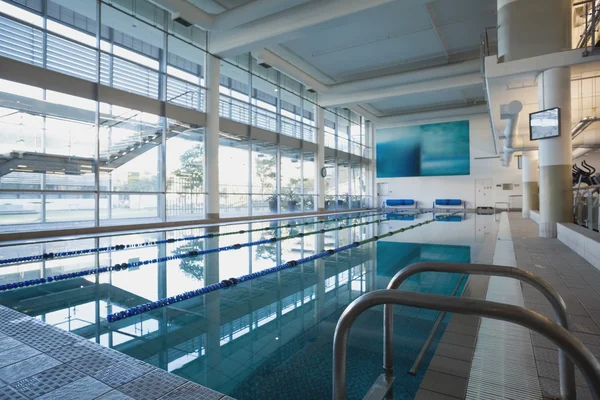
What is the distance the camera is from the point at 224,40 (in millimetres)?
10555

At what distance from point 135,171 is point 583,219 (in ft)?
35.4

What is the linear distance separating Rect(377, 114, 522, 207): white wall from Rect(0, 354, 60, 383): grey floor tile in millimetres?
23232

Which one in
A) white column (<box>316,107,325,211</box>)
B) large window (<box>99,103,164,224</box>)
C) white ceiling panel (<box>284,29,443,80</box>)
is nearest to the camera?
large window (<box>99,103,164,224</box>)

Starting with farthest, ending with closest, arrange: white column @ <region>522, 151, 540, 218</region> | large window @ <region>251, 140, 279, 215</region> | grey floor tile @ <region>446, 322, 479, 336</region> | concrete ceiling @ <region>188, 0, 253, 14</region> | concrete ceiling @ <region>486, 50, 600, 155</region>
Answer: white column @ <region>522, 151, 540, 218</region> → large window @ <region>251, 140, 279, 215</region> → concrete ceiling @ <region>188, 0, 253, 14</region> → concrete ceiling @ <region>486, 50, 600, 155</region> → grey floor tile @ <region>446, 322, 479, 336</region>

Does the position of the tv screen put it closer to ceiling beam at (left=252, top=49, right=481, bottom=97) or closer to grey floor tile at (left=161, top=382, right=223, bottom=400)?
ceiling beam at (left=252, top=49, right=481, bottom=97)

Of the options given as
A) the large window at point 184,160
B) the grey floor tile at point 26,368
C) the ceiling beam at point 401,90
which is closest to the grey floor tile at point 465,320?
the grey floor tile at point 26,368

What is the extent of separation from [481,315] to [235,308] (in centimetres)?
239

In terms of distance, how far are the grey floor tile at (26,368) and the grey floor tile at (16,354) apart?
0.15ft

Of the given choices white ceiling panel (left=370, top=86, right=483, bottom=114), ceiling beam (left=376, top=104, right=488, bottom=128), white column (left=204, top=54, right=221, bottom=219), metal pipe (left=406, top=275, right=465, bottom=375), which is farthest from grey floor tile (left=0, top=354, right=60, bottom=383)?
ceiling beam (left=376, top=104, right=488, bottom=128)

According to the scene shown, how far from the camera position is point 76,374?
5.61 feet

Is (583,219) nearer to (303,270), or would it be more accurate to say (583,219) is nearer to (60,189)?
(303,270)

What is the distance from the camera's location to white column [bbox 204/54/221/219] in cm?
1111

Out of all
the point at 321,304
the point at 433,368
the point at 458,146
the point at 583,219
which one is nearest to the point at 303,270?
the point at 321,304

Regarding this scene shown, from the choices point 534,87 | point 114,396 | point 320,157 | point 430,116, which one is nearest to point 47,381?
point 114,396
